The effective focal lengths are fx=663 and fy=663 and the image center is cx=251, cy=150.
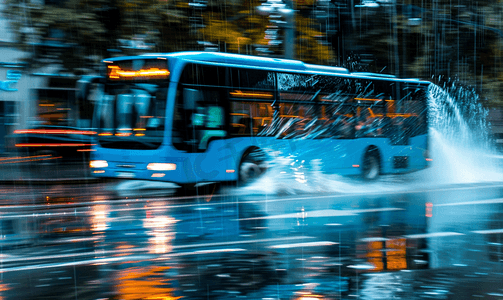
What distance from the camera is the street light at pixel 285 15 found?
18266 mm

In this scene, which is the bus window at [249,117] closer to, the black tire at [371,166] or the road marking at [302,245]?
the black tire at [371,166]

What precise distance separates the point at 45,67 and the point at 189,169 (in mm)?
7302

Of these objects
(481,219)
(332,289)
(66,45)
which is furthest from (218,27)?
(332,289)

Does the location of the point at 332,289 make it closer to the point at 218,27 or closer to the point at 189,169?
the point at 189,169

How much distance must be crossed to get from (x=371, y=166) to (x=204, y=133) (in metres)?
5.23

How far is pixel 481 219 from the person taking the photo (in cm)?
941

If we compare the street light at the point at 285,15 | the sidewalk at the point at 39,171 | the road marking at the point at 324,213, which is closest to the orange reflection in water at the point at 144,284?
the road marking at the point at 324,213

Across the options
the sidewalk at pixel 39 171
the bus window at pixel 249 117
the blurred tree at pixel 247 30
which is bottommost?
the sidewalk at pixel 39 171

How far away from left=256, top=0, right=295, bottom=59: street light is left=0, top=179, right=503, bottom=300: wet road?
23.8 ft

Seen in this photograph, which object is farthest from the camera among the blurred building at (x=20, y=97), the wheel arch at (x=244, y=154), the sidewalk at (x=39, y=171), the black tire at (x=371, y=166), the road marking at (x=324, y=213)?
the blurred building at (x=20, y=97)

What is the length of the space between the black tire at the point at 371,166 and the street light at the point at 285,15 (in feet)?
12.7

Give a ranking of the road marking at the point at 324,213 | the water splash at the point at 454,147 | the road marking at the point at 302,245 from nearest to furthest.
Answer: the road marking at the point at 302,245 → the road marking at the point at 324,213 → the water splash at the point at 454,147

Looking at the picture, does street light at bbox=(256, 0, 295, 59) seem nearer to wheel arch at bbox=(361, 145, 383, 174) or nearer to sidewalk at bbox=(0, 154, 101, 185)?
wheel arch at bbox=(361, 145, 383, 174)

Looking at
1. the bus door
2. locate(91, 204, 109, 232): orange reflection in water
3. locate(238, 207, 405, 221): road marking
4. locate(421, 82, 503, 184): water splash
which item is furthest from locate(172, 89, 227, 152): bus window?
locate(421, 82, 503, 184): water splash
